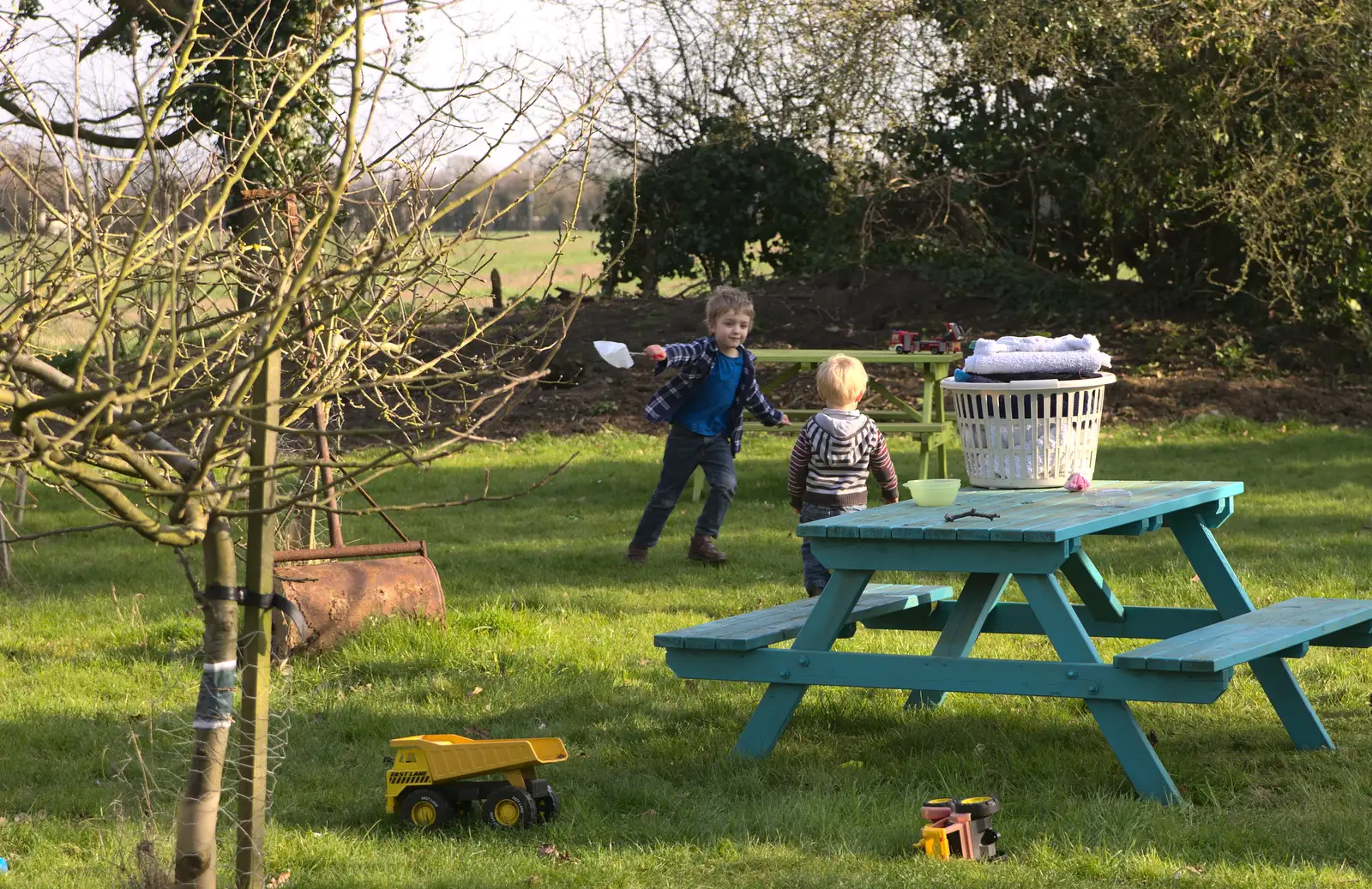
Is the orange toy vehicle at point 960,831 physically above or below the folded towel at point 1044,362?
below

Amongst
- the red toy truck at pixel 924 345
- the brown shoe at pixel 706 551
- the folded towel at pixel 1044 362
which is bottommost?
the brown shoe at pixel 706 551

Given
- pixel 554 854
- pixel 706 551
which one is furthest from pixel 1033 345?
pixel 706 551

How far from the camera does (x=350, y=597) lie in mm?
6430

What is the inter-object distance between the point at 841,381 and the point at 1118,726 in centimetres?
247

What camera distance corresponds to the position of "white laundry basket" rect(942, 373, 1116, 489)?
4969 millimetres

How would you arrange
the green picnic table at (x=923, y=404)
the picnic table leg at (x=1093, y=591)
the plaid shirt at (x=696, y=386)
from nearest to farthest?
the picnic table leg at (x=1093, y=591), the plaid shirt at (x=696, y=386), the green picnic table at (x=923, y=404)

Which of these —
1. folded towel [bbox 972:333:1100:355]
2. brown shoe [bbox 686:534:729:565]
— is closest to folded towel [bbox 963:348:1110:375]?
folded towel [bbox 972:333:1100:355]

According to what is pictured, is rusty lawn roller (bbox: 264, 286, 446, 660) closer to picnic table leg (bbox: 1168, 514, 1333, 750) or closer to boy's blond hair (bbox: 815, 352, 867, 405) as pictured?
boy's blond hair (bbox: 815, 352, 867, 405)

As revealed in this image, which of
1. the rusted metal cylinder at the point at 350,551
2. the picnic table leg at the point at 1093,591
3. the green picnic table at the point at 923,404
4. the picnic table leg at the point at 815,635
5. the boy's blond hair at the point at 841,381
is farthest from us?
the green picnic table at the point at 923,404

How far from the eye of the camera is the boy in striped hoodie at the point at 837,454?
6496 millimetres

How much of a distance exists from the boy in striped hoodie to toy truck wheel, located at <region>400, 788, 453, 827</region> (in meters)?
2.63

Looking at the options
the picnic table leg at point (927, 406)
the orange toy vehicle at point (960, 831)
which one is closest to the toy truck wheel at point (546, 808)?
the orange toy vehicle at point (960, 831)

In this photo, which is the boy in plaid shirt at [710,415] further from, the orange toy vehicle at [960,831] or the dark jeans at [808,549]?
the orange toy vehicle at [960,831]

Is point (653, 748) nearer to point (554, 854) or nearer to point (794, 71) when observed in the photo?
point (554, 854)
